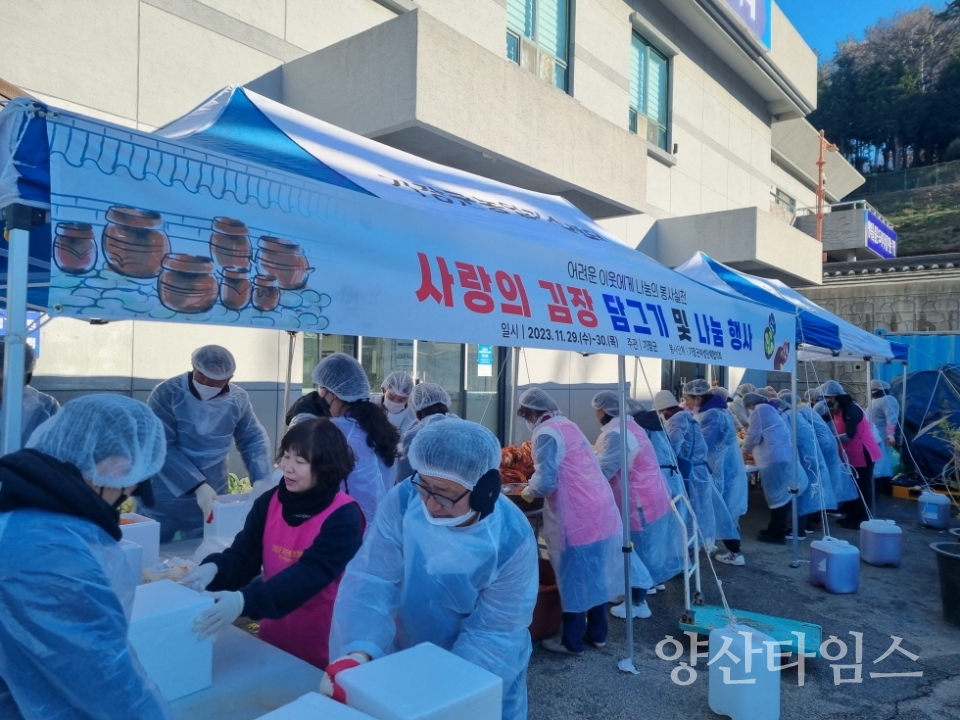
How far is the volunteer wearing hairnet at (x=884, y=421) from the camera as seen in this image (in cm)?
962

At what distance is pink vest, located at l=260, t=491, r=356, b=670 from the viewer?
2.25m

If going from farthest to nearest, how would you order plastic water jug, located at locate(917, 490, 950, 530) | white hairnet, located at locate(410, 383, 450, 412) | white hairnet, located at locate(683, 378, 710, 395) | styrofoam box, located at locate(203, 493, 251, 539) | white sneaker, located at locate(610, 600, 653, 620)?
plastic water jug, located at locate(917, 490, 950, 530) < white hairnet, located at locate(683, 378, 710, 395) < white hairnet, located at locate(410, 383, 450, 412) < white sneaker, located at locate(610, 600, 653, 620) < styrofoam box, located at locate(203, 493, 251, 539)

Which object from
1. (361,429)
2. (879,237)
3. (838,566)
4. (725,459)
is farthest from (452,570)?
(879,237)

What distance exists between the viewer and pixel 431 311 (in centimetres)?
231

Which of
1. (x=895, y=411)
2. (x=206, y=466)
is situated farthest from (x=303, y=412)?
(x=895, y=411)

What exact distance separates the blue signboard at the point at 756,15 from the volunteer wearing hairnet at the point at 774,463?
9442 millimetres

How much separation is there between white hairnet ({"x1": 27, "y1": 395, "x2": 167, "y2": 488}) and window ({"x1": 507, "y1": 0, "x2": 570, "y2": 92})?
927 centimetres

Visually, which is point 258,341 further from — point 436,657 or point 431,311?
point 436,657

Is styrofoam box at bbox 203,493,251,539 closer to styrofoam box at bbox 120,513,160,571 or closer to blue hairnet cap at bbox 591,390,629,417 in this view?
styrofoam box at bbox 120,513,160,571

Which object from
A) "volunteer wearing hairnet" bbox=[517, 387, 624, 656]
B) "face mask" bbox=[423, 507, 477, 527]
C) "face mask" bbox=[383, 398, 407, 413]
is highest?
"face mask" bbox=[383, 398, 407, 413]

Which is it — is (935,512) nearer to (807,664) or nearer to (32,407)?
(807,664)

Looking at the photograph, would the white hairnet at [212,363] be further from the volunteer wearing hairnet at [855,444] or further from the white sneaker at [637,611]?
the volunteer wearing hairnet at [855,444]

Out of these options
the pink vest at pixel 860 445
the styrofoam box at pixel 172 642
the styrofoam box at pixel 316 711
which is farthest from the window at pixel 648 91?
the styrofoam box at pixel 316 711

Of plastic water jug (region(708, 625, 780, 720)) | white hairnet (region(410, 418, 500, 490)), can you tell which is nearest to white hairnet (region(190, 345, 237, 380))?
white hairnet (region(410, 418, 500, 490))
